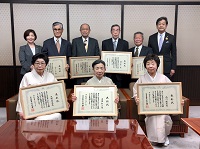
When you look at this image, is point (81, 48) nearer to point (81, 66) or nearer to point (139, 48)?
point (81, 66)

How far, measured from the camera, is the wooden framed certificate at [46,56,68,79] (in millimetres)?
3395

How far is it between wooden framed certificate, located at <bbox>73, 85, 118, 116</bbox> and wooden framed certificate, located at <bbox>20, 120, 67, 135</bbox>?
1.53 ft

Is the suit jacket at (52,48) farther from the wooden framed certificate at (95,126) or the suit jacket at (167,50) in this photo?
the wooden framed certificate at (95,126)

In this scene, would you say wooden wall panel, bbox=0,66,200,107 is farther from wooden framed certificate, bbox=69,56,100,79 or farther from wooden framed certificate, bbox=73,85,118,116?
wooden framed certificate, bbox=73,85,118,116

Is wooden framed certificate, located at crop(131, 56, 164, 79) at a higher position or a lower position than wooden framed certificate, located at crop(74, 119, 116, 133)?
higher

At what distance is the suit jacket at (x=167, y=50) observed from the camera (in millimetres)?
3701

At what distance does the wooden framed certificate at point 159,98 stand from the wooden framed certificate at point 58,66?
4.10 ft

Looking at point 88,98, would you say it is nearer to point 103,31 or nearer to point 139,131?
point 139,131

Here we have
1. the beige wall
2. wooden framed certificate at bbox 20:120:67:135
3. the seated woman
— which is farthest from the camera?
the beige wall

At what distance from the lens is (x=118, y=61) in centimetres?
351

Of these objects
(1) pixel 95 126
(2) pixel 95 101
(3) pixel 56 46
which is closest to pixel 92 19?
(3) pixel 56 46

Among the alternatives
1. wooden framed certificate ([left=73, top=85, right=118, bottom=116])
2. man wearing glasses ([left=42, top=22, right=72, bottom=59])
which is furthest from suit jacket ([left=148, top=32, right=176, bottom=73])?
wooden framed certificate ([left=73, top=85, right=118, bottom=116])

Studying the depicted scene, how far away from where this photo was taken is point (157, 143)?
9.25 ft

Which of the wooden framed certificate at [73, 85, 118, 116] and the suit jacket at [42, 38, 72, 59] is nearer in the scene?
the wooden framed certificate at [73, 85, 118, 116]
